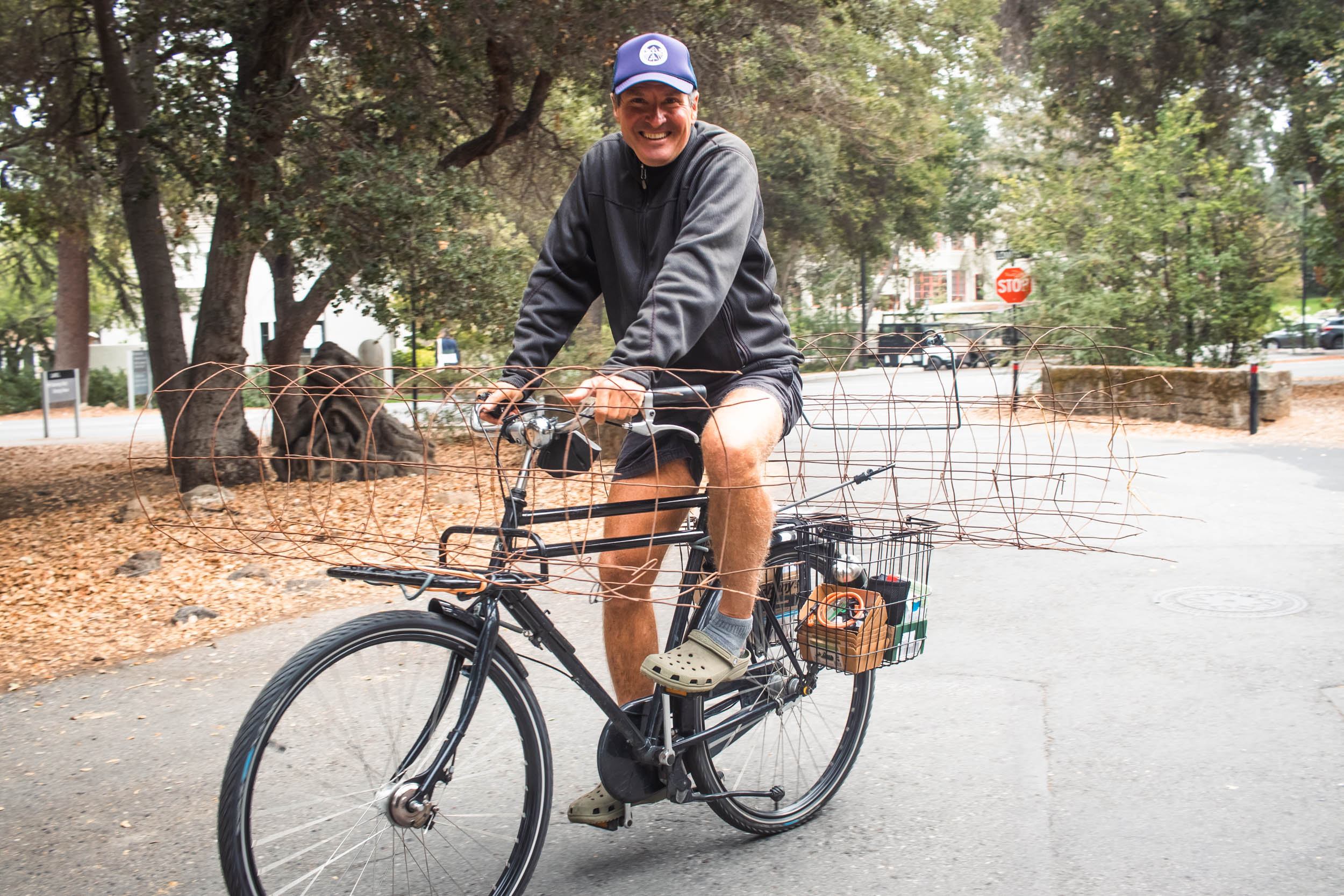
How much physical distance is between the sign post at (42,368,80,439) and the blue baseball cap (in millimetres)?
21618

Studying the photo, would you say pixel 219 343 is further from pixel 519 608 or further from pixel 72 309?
pixel 72 309

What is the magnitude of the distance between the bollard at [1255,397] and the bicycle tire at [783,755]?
40.5ft

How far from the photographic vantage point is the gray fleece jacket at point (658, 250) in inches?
118

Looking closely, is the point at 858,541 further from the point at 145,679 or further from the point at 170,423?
the point at 170,423

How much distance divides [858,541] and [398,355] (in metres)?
35.6

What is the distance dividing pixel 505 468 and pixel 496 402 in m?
0.21

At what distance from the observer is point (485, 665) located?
2.71 m

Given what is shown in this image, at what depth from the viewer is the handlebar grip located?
8.54 feet

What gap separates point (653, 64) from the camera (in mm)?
2957

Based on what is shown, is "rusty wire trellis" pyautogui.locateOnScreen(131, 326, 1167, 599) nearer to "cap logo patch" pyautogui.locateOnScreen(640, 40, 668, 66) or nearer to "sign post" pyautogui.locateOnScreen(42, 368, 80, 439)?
"cap logo patch" pyautogui.locateOnScreen(640, 40, 668, 66)

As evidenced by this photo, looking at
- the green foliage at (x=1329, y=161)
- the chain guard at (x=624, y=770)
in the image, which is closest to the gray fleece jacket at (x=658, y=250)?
the chain guard at (x=624, y=770)

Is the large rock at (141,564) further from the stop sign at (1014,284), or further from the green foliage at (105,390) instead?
the green foliage at (105,390)

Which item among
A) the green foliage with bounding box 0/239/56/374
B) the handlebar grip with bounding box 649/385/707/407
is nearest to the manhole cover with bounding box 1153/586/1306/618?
the handlebar grip with bounding box 649/385/707/407

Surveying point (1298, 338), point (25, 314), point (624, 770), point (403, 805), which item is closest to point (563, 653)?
point (624, 770)
